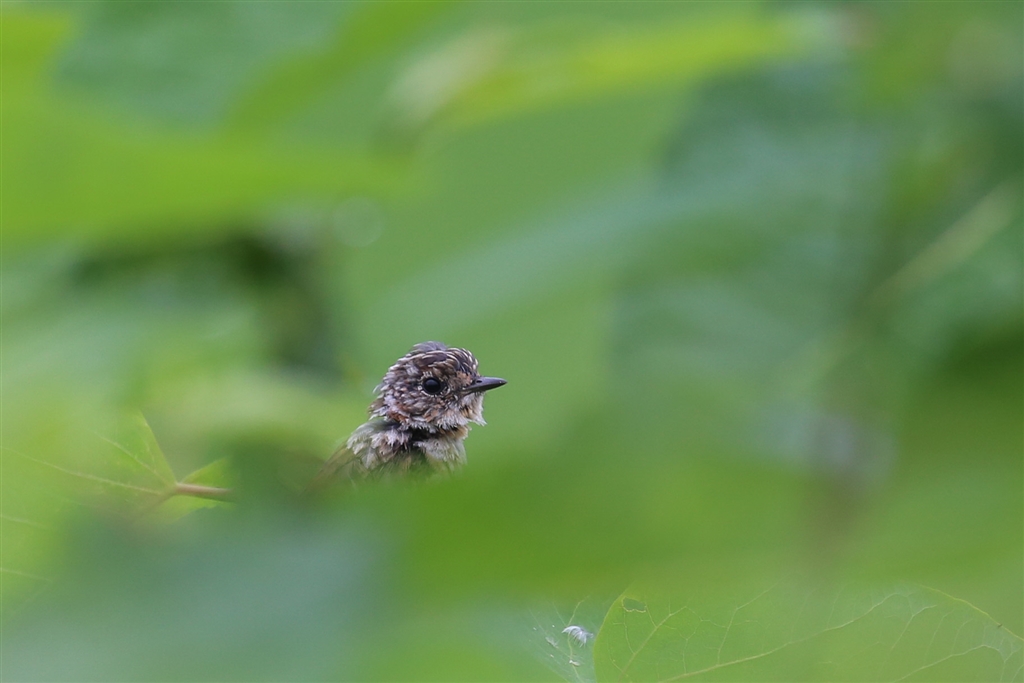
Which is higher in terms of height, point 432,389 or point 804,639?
point 432,389

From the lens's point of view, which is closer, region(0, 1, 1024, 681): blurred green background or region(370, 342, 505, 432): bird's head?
region(0, 1, 1024, 681): blurred green background

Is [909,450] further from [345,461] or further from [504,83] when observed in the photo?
[504,83]

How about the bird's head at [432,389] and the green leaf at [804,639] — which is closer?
the green leaf at [804,639]

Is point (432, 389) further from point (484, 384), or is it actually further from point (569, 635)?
point (569, 635)

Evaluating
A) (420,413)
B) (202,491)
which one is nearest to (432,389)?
(420,413)

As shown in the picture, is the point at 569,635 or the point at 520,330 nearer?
the point at 569,635

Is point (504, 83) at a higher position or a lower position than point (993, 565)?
higher

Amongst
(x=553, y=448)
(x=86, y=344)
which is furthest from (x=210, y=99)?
(x=553, y=448)
